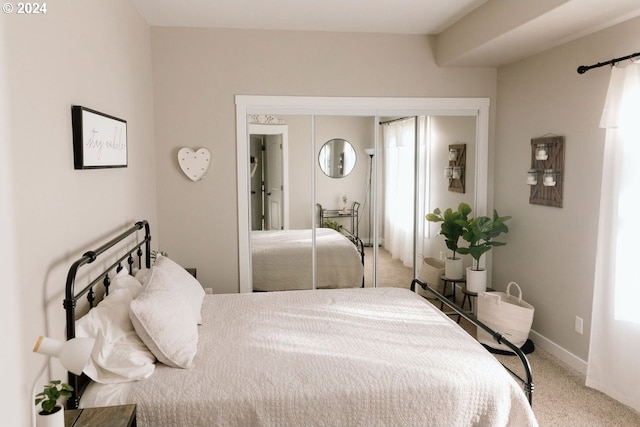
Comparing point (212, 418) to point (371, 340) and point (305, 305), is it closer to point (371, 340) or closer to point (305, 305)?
point (371, 340)

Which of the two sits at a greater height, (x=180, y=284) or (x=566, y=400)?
(x=180, y=284)

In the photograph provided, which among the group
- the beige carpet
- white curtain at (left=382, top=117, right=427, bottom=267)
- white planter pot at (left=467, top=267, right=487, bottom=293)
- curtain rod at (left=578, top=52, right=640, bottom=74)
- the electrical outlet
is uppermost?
curtain rod at (left=578, top=52, right=640, bottom=74)

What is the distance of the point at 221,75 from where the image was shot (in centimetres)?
420

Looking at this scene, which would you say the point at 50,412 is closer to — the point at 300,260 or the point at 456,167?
the point at 300,260

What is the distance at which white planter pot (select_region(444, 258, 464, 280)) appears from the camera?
4501 mm

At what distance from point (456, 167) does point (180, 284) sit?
2.85m

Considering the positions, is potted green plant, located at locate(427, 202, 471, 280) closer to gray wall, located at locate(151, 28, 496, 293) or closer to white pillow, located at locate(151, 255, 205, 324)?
gray wall, located at locate(151, 28, 496, 293)

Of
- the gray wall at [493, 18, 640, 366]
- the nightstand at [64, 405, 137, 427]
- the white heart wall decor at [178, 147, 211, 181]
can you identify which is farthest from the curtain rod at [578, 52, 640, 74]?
the nightstand at [64, 405, 137, 427]

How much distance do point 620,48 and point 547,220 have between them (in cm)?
133

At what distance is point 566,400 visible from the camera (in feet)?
10.3

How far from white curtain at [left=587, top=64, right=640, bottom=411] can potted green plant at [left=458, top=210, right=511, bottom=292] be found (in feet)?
3.49

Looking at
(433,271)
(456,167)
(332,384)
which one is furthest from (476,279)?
(332,384)

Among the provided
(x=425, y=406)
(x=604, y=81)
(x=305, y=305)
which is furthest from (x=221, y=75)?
(x=425, y=406)

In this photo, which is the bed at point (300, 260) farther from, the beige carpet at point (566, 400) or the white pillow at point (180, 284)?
the beige carpet at point (566, 400)
